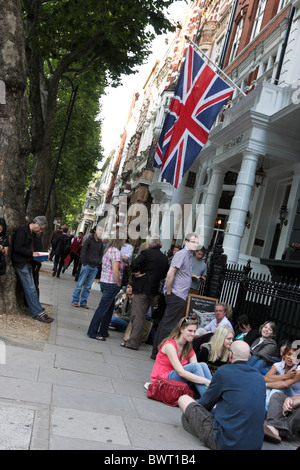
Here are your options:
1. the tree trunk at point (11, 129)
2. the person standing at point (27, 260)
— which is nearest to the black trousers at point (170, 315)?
Result: the person standing at point (27, 260)

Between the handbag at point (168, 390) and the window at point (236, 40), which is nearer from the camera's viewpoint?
the handbag at point (168, 390)

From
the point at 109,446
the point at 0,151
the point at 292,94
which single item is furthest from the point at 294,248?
the point at 109,446

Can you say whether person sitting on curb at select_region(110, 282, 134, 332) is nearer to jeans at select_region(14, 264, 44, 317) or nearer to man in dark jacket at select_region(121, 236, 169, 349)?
man in dark jacket at select_region(121, 236, 169, 349)

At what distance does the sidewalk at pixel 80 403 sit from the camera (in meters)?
4.14

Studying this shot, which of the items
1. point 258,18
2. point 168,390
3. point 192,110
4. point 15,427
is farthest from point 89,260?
point 258,18

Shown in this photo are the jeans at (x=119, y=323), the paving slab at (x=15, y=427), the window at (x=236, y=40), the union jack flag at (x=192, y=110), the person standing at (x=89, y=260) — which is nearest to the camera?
the paving slab at (x=15, y=427)

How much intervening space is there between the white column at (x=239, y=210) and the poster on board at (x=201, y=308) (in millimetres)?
4281

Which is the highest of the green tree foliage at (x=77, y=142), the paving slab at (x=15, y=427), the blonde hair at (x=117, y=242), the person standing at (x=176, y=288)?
the green tree foliage at (x=77, y=142)

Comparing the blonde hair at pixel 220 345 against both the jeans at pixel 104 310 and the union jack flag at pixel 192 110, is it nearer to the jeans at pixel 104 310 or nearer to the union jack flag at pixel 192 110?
the jeans at pixel 104 310

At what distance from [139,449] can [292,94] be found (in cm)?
1173

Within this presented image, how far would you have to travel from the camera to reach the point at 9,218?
890cm

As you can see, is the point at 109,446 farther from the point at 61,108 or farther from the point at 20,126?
the point at 61,108

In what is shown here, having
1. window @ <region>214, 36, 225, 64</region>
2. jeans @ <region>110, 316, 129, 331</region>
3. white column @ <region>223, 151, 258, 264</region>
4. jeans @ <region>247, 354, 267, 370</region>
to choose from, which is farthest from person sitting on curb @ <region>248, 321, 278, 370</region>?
window @ <region>214, 36, 225, 64</region>

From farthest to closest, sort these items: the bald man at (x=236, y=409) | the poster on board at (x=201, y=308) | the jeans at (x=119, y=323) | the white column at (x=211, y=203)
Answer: the white column at (x=211, y=203), the jeans at (x=119, y=323), the poster on board at (x=201, y=308), the bald man at (x=236, y=409)
